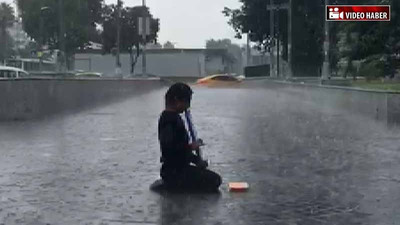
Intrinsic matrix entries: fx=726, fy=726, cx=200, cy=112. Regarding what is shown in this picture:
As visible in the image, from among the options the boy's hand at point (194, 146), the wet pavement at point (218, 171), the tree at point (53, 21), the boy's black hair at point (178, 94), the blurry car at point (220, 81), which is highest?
the tree at point (53, 21)

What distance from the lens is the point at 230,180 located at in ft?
27.7

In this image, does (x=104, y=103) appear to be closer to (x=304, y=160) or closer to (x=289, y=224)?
(x=304, y=160)

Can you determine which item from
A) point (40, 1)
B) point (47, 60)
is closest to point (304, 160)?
point (40, 1)

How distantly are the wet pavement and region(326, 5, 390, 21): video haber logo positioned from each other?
776 centimetres

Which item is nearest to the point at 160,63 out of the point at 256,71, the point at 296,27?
the point at 256,71

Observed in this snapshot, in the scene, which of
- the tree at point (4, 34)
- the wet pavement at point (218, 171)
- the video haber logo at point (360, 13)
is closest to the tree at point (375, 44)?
the video haber logo at point (360, 13)

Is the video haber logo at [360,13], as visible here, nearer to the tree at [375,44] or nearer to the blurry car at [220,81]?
the tree at [375,44]

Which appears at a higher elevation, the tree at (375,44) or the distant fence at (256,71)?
the tree at (375,44)

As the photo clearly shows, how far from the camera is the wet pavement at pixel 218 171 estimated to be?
6.58m

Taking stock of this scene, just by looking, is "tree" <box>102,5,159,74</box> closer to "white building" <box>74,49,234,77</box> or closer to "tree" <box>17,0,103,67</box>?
"white building" <box>74,49,234,77</box>

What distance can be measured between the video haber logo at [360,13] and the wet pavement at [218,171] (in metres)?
7.76

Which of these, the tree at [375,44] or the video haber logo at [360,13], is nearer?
the video haber logo at [360,13]

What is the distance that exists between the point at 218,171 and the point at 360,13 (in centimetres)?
1674

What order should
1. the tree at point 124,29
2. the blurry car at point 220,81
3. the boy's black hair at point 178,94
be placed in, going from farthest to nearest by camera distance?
the tree at point 124,29, the blurry car at point 220,81, the boy's black hair at point 178,94
